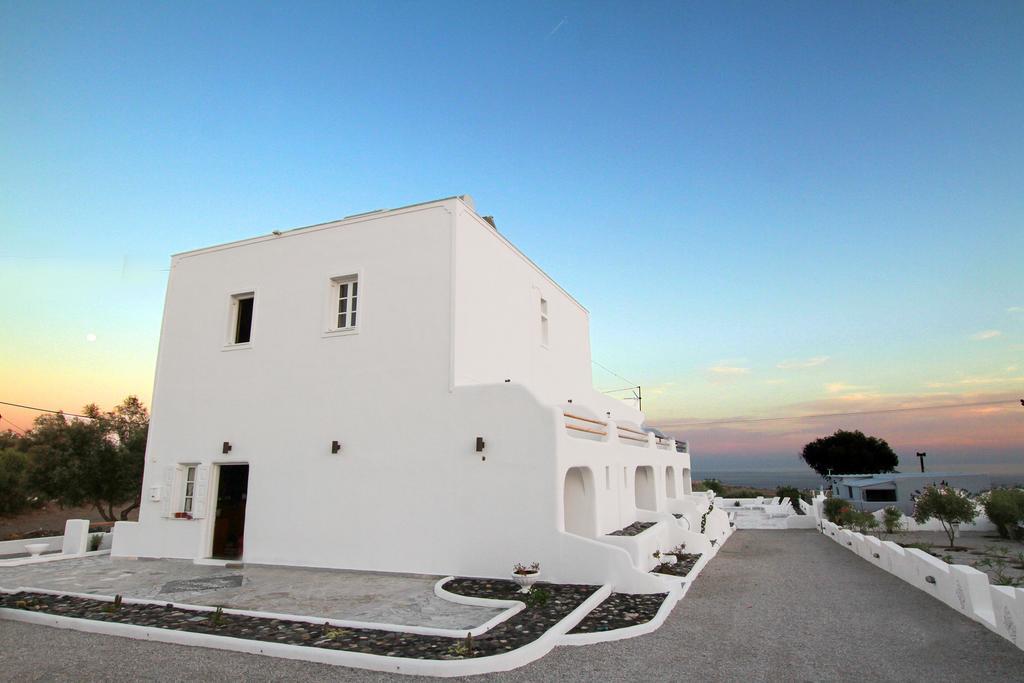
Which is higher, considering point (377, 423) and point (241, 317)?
Answer: point (241, 317)

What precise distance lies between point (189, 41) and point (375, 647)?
1194 cm

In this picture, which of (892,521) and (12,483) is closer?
(892,521)

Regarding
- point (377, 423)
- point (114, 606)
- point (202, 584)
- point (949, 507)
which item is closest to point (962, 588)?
Answer: point (377, 423)

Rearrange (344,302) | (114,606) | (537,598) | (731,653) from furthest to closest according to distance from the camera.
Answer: (344,302) < (537,598) < (114,606) < (731,653)

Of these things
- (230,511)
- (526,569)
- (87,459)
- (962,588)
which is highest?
(87,459)

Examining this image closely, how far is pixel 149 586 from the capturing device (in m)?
9.06

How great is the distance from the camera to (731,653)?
605 centimetres

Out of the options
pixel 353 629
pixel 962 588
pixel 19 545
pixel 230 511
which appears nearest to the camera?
pixel 353 629

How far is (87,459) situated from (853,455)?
71.2 m

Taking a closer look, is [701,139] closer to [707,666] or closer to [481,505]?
[481,505]

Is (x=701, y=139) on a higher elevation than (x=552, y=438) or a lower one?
higher

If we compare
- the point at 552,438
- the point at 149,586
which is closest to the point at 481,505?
the point at 552,438

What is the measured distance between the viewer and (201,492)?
11.9 meters

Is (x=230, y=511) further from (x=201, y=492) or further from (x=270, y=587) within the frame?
(x=270, y=587)
